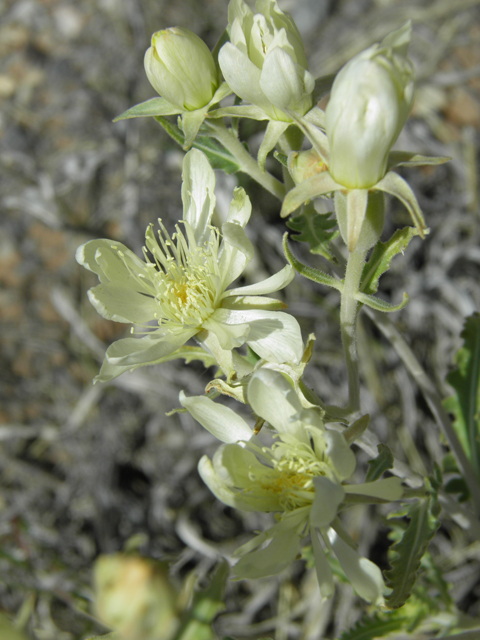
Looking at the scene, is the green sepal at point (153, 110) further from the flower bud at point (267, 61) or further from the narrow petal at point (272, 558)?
the narrow petal at point (272, 558)

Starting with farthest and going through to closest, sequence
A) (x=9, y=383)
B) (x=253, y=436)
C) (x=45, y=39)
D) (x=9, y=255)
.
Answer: (x=45, y=39) < (x=9, y=255) < (x=9, y=383) < (x=253, y=436)

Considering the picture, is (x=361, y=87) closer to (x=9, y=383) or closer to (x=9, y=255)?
(x=9, y=383)

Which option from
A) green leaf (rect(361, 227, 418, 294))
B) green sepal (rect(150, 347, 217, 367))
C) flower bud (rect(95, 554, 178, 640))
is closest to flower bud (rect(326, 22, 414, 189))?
green leaf (rect(361, 227, 418, 294))

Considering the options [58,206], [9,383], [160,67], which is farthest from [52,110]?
[160,67]

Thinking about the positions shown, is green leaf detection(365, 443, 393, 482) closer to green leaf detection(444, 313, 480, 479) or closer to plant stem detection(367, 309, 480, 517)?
plant stem detection(367, 309, 480, 517)

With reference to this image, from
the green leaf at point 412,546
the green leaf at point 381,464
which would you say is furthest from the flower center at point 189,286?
the green leaf at point 412,546
